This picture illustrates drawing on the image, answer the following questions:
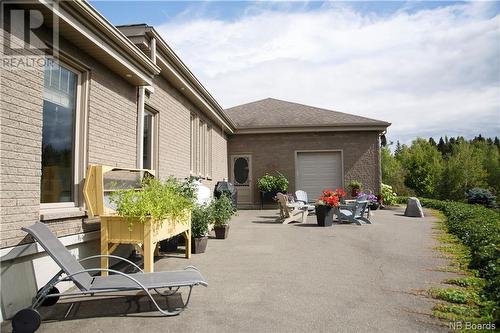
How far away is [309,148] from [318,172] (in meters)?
1.15

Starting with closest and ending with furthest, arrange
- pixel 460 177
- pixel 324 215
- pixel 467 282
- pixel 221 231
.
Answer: pixel 467 282
pixel 221 231
pixel 324 215
pixel 460 177

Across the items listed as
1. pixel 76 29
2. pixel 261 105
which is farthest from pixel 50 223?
pixel 261 105

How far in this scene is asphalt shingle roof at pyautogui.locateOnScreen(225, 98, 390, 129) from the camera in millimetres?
16156

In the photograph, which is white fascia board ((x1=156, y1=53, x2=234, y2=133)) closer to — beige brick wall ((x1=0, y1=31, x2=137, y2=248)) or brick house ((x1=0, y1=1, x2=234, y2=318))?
brick house ((x1=0, y1=1, x2=234, y2=318))

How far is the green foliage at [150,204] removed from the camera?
14.9ft

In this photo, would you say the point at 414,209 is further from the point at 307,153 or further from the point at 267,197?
the point at 267,197

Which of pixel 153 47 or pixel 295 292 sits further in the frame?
pixel 153 47

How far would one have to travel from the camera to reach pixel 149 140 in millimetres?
8086

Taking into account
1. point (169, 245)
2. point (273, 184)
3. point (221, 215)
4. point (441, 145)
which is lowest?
point (169, 245)

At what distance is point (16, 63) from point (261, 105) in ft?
56.4

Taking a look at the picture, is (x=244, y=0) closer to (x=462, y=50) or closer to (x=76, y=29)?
(x=76, y=29)

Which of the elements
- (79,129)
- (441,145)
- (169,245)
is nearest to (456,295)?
(169,245)

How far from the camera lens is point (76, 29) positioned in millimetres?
4410

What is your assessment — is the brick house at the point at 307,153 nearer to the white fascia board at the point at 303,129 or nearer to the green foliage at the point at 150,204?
the white fascia board at the point at 303,129
